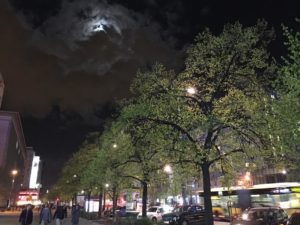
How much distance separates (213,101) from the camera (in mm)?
20406

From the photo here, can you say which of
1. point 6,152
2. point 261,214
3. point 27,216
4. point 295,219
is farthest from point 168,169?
point 6,152

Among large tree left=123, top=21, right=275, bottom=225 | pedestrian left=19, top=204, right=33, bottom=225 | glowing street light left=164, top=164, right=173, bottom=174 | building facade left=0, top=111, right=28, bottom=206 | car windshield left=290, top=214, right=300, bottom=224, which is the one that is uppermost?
building facade left=0, top=111, right=28, bottom=206

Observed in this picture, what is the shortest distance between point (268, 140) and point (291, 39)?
5497 millimetres

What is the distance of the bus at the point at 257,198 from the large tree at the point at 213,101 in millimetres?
10560

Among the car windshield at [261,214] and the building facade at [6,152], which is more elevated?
the building facade at [6,152]

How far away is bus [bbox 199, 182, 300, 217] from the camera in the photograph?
33812 millimetres

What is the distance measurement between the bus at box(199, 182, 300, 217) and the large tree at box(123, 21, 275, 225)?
10.6 meters

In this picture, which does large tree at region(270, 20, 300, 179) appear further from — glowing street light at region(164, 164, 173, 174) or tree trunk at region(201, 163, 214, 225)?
glowing street light at region(164, 164, 173, 174)

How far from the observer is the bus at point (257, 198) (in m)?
33.8

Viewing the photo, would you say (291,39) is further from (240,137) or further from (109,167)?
(109,167)

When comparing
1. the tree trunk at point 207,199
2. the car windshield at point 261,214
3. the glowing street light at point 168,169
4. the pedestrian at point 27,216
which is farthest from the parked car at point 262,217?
the pedestrian at point 27,216

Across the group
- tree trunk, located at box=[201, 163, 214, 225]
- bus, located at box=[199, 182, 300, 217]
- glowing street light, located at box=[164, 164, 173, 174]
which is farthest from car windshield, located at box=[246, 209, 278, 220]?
glowing street light, located at box=[164, 164, 173, 174]

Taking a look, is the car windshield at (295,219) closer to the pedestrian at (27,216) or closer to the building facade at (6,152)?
the pedestrian at (27,216)

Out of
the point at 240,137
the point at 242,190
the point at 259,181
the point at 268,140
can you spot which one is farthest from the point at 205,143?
the point at 259,181
